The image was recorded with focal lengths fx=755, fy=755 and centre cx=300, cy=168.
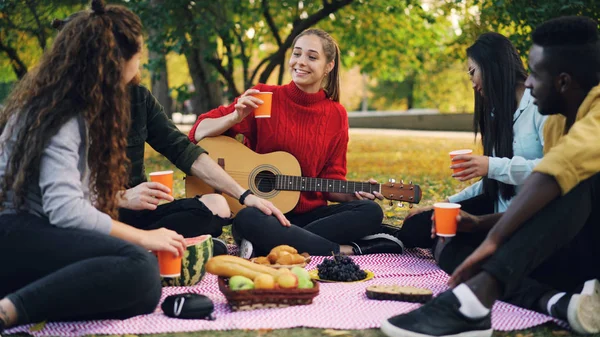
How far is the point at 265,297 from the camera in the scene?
12.8 ft

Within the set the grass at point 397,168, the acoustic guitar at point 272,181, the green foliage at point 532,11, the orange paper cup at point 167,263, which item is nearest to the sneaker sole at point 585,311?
the grass at point 397,168

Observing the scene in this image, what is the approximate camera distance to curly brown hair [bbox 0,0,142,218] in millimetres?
3410

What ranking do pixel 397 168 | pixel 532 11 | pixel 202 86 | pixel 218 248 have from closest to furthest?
A: 1. pixel 218 248
2. pixel 532 11
3. pixel 397 168
4. pixel 202 86

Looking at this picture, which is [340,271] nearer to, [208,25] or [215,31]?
[208,25]

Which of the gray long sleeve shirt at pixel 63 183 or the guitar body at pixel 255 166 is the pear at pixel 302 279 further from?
the guitar body at pixel 255 166

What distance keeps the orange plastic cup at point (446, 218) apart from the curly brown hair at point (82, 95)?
Answer: 162cm

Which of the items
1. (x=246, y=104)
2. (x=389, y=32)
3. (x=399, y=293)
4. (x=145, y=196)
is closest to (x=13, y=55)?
(x=389, y=32)

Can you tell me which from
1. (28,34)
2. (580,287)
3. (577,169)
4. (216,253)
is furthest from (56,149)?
(28,34)

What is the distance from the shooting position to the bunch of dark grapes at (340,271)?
4.55 meters

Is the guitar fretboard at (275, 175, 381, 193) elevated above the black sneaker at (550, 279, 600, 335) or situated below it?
above

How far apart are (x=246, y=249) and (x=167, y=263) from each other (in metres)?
1.38

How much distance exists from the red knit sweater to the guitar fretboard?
0.13 m

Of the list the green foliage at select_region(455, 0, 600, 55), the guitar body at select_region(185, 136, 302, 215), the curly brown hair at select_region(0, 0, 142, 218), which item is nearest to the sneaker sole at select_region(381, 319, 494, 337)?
the curly brown hair at select_region(0, 0, 142, 218)

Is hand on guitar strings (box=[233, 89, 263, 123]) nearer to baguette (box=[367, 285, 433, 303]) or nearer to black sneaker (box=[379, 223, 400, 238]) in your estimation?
black sneaker (box=[379, 223, 400, 238])
